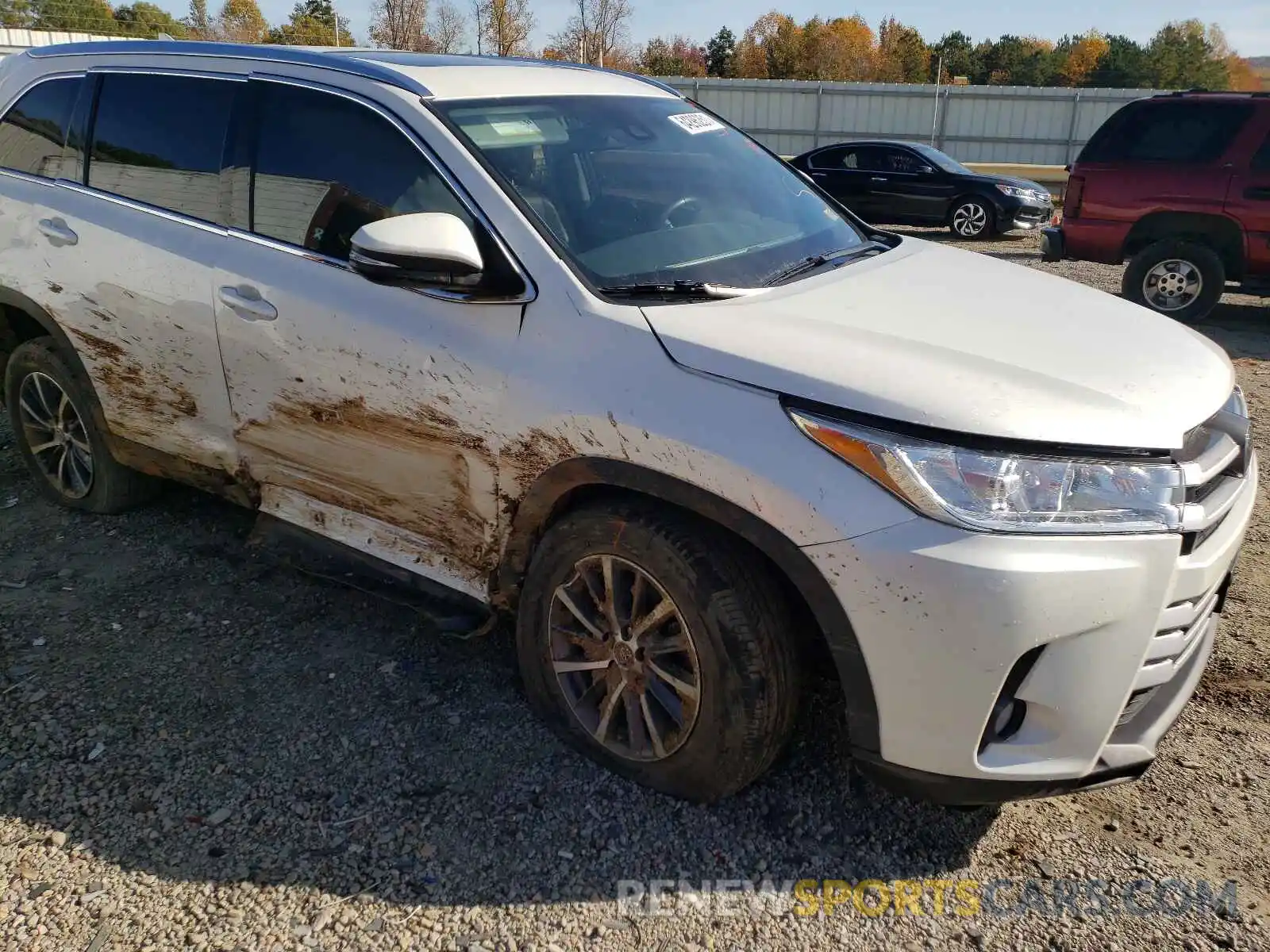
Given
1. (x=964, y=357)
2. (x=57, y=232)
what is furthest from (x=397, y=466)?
(x=57, y=232)

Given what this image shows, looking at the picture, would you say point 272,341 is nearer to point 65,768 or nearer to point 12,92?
point 65,768

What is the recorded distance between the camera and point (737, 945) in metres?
2.30

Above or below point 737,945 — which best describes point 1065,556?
Result: above

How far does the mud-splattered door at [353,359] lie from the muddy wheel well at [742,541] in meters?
0.15

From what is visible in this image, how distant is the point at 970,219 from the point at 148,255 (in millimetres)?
13487

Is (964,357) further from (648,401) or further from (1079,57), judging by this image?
(1079,57)

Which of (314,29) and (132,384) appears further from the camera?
(314,29)

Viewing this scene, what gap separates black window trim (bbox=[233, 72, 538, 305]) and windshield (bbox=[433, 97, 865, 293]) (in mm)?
121

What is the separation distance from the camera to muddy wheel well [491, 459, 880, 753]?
224cm

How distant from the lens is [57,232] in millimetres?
3850

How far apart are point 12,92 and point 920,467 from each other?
4103mm

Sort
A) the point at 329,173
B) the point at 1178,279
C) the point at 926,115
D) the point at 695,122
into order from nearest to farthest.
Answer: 1. the point at 329,173
2. the point at 695,122
3. the point at 1178,279
4. the point at 926,115

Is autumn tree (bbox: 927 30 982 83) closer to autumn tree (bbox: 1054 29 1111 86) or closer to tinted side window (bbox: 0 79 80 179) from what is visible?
autumn tree (bbox: 1054 29 1111 86)

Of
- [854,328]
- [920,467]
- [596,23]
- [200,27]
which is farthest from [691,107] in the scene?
[200,27]
